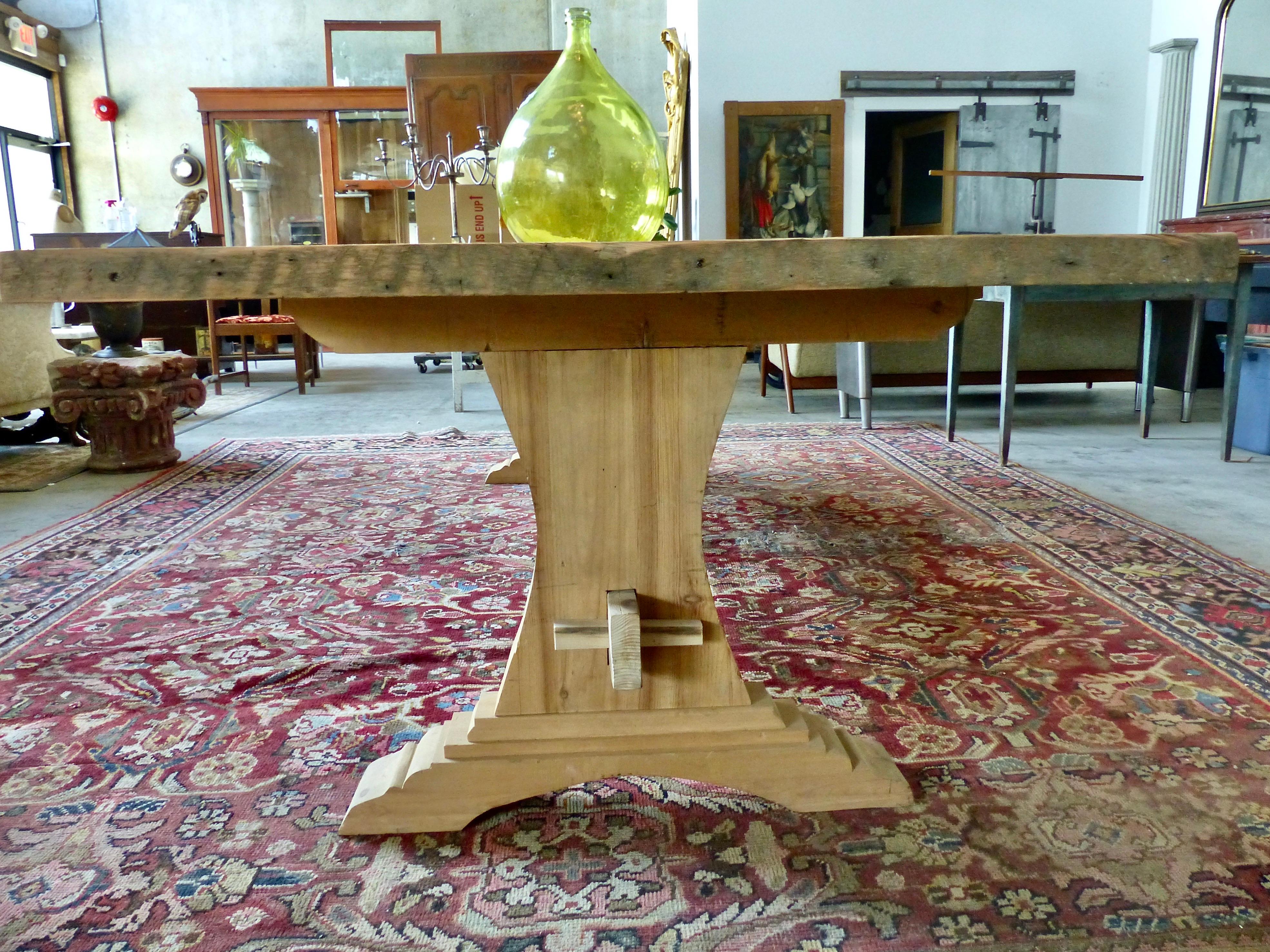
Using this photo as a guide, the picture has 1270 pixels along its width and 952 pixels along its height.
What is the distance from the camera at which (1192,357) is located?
4.32m

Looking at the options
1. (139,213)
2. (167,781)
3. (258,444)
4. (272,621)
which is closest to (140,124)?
(139,213)

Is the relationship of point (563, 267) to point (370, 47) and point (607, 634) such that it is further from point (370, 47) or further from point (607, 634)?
point (370, 47)

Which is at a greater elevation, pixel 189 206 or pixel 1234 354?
pixel 189 206

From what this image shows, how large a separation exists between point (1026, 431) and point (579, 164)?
368cm

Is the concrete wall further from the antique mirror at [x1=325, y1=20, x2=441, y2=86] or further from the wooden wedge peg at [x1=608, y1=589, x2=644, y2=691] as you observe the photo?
the wooden wedge peg at [x1=608, y1=589, x2=644, y2=691]

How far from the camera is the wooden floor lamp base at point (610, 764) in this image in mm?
1195

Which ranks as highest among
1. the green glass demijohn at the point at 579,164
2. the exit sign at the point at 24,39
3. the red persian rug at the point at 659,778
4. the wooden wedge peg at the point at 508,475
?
the exit sign at the point at 24,39

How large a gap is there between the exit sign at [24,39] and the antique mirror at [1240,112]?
9.50 meters

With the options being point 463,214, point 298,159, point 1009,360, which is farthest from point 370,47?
point 1009,360

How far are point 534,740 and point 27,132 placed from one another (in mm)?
10169

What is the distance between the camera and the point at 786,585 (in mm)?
2176

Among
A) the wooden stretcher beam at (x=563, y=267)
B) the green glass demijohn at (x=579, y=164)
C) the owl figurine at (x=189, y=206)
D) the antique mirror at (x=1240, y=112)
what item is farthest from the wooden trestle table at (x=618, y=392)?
the antique mirror at (x=1240, y=112)

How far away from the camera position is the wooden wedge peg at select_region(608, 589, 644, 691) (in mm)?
1111

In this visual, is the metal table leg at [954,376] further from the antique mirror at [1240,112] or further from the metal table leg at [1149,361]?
the antique mirror at [1240,112]
